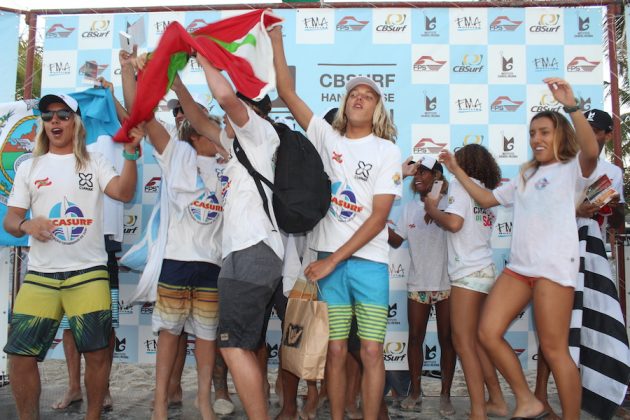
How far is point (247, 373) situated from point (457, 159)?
2262mm

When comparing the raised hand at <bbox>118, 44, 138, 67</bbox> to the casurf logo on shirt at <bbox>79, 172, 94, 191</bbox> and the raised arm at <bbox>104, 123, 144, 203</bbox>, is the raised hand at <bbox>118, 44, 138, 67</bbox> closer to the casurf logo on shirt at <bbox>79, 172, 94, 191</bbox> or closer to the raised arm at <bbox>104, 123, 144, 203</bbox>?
the raised arm at <bbox>104, 123, 144, 203</bbox>

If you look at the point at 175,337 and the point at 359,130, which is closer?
the point at 359,130

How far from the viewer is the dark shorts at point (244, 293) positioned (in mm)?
2879

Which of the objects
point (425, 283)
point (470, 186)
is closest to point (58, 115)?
point (470, 186)

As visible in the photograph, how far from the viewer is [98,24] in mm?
5055

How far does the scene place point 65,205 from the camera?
11.5 ft

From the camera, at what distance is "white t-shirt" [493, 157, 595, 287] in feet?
11.1

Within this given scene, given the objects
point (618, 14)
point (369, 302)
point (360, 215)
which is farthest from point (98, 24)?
point (618, 14)

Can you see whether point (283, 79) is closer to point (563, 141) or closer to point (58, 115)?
point (58, 115)

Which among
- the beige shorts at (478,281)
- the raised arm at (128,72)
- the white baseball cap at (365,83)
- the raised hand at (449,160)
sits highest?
the raised arm at (128,72)

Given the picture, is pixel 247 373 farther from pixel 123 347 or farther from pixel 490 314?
pixel 123 347

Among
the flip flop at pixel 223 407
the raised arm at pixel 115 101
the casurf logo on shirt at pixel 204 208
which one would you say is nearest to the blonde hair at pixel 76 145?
the casurf logo on shirt at pixel 204 208

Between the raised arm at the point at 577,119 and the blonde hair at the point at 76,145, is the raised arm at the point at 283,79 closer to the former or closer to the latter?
the blonde hair at the point at 76,145

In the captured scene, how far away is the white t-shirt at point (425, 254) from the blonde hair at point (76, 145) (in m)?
2.42
